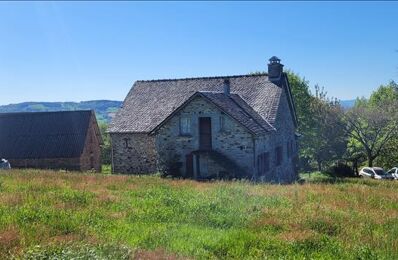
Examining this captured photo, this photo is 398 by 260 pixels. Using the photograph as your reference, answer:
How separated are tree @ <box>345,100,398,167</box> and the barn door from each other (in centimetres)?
2557

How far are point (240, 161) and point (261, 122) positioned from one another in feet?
13.6

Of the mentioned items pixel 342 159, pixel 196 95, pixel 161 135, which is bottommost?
pixel 342 159

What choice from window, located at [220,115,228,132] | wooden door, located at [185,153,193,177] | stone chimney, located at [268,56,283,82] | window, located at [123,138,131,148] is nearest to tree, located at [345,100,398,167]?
stone chimney, located at [268,56,283,82]

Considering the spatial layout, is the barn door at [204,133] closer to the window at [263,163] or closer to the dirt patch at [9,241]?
the window at [263,163]

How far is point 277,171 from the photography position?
36.2 metres

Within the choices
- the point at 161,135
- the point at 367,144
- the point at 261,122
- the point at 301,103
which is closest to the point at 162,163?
the point at 161,135

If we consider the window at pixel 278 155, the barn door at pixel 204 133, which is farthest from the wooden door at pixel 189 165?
the window at pixel 278 155

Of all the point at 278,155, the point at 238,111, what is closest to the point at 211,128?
the point at 238,111

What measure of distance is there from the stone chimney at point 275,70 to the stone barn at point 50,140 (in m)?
19.5

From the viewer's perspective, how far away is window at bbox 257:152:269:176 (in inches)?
1207

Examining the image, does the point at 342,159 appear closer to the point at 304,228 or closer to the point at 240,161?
the point at 240,161

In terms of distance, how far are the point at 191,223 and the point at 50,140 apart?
34.0 meters

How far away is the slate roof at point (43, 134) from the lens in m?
42.6

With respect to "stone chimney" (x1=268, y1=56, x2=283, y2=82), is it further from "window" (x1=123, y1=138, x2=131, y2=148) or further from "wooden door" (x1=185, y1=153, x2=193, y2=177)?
"window" (x1=123, y1=138, x2=131, y2=148)
